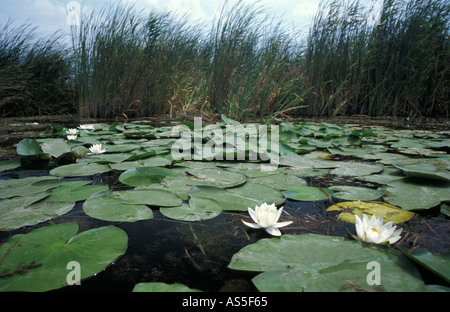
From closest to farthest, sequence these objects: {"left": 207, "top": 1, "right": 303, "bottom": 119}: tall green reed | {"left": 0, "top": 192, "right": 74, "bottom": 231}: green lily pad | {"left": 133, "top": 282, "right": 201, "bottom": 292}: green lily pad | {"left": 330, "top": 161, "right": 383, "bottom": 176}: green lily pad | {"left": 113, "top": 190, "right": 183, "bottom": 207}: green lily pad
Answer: {"left": 133, "top": 282, "right": 201, "bottom": 292}: green lily pad, {"left": 0, "top": 192, "right": 74, "bottom": 231}: green lily pad, {"left": 113, "top": 190, "right": 183, "bottom": 207}: green lily pad, {"left": 330, "top": 161, "right": 383, "bottom": 176}: green lily pad, {"left": 207, "top": 1, "right": 303, "bottom": 119}: tall green reed

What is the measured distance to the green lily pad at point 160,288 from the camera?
458 mm

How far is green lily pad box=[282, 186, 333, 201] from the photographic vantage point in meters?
0.95

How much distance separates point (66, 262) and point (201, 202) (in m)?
0.41

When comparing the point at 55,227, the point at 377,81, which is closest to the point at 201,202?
the point at 55,227

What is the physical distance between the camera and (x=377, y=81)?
14.6 ft

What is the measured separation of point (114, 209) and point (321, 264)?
0.60 metres

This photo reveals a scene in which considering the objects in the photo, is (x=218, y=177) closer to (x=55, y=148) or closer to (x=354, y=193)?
(x=354, y=193)

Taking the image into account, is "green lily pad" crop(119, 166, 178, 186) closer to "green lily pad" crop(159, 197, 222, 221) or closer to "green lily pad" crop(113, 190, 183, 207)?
"green lily pad" crop(113, 190, 183, 207)

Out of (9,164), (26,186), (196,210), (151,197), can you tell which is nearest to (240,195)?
(196,210)

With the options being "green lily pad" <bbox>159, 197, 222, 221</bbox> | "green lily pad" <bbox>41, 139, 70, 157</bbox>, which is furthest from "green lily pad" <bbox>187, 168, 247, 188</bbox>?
"green lily pad" <bbox>41, 139, 70, 157</bbox>

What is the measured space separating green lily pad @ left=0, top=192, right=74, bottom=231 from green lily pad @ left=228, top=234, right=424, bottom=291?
582 millimetres

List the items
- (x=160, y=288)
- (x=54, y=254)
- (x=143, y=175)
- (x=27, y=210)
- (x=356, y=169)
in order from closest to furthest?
(x=160, y=288), (x=54, y=254), (x=27, y=210), (x=143, y=175), (x=356, y=169)

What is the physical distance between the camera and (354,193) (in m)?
0.98

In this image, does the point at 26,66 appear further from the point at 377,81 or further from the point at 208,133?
the point at 377,81
